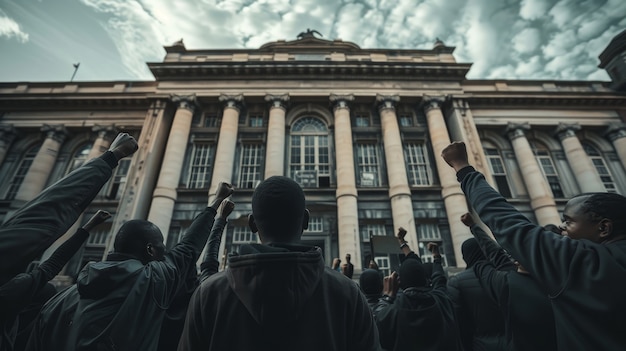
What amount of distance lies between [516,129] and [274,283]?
2016 centimetres

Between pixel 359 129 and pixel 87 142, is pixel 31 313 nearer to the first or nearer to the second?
pixel 359 129

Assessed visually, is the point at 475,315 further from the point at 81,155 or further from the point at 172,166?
the point at 81,155

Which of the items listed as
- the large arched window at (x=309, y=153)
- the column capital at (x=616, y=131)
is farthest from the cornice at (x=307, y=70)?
the column capital at (x=616, y=131)

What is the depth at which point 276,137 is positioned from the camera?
46.9 ft

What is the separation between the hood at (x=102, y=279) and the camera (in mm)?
1753

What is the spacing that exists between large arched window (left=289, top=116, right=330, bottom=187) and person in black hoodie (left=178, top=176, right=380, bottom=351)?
12474 millimetres

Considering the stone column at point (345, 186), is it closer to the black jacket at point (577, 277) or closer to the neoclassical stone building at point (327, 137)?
the neoclassical stone building at point (327, 137)

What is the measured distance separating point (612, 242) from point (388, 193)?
12.4 m

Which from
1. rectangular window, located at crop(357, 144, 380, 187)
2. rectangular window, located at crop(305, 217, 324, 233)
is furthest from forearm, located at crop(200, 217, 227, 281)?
rectangular window, located at crop(357, 144, 380, 187)

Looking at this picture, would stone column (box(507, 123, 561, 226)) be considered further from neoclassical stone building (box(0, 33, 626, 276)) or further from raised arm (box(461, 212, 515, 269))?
raised arm (box(461, 212, 515, 269))

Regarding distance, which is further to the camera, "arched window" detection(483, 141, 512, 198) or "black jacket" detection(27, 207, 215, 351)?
"arched window" detection(483, 141, 512, 198)

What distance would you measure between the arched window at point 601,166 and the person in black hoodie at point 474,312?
64.1ft

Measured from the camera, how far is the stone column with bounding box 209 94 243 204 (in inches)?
527

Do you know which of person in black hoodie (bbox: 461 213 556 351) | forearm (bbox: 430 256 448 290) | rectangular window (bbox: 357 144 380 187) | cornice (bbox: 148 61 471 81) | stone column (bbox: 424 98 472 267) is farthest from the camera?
cornice (bbox: 148 61 471 81)
